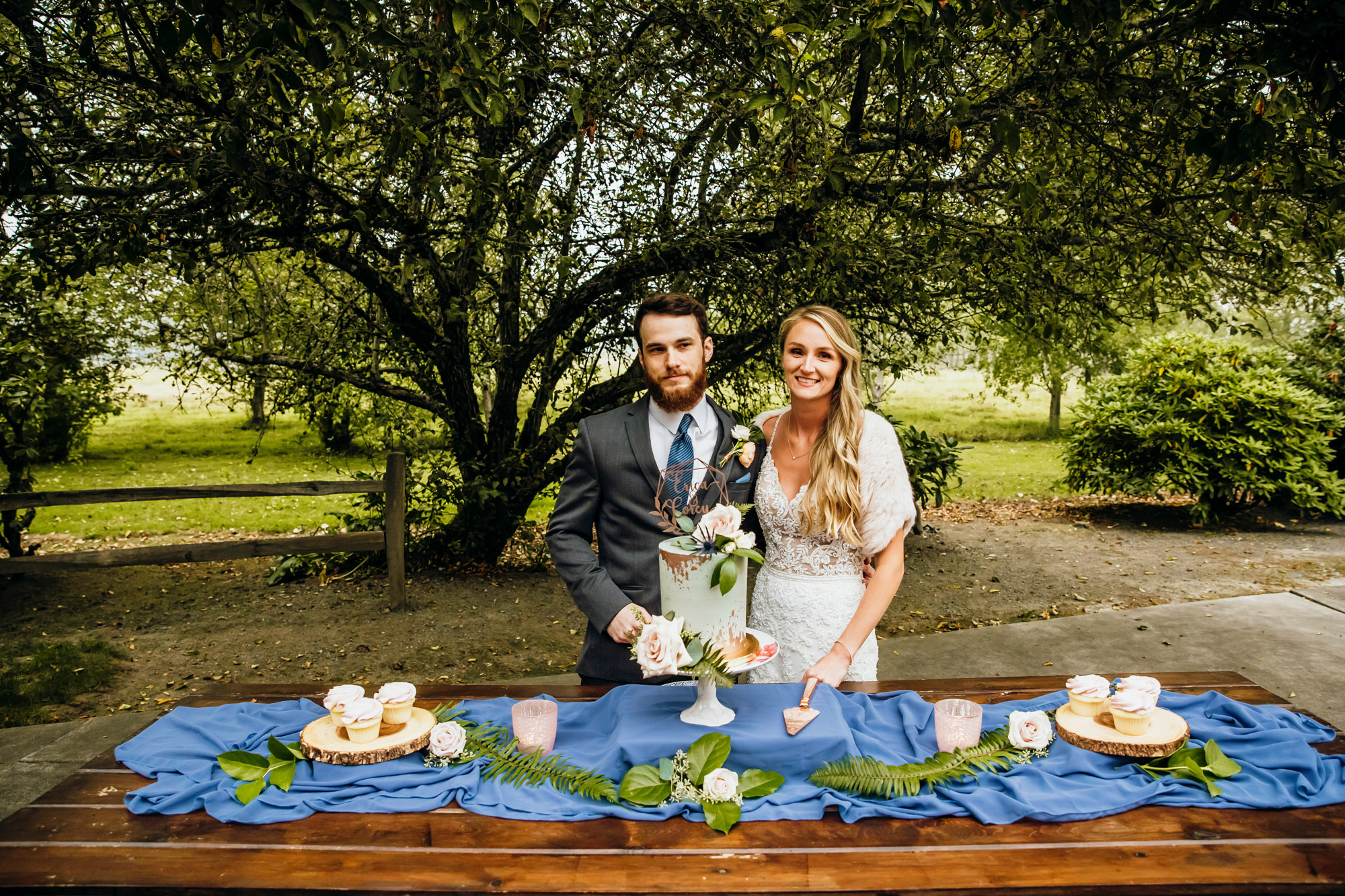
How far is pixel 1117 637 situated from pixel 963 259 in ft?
9.13

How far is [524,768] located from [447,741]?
0.75 feet

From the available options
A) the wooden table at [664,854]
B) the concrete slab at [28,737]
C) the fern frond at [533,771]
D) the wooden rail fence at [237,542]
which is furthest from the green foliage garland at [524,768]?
the wooden rail fence at [237,542]

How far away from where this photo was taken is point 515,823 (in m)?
1.98

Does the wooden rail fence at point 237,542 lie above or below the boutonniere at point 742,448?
below

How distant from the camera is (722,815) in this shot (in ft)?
6.33

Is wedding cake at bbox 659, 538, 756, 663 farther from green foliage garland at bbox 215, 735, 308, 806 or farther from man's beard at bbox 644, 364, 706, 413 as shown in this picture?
green foliage garland at bbox 215, 735, 308, 806

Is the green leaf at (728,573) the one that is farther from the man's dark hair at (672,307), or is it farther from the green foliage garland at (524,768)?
the man's dark hair at (672,307)

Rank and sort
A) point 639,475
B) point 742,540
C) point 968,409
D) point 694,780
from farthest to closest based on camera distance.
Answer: point 968,409, point 639,475, point 694,780, point 742,540

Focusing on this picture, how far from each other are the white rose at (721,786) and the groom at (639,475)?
27.9 inches

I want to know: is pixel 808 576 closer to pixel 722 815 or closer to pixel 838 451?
pixel 838 451

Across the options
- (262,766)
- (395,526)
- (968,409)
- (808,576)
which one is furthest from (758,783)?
(968,409)

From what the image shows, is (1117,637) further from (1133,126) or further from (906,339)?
(906,339)

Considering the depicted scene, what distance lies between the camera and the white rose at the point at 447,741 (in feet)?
7.34

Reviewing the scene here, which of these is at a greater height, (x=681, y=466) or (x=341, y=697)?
(x=681, y=466)
